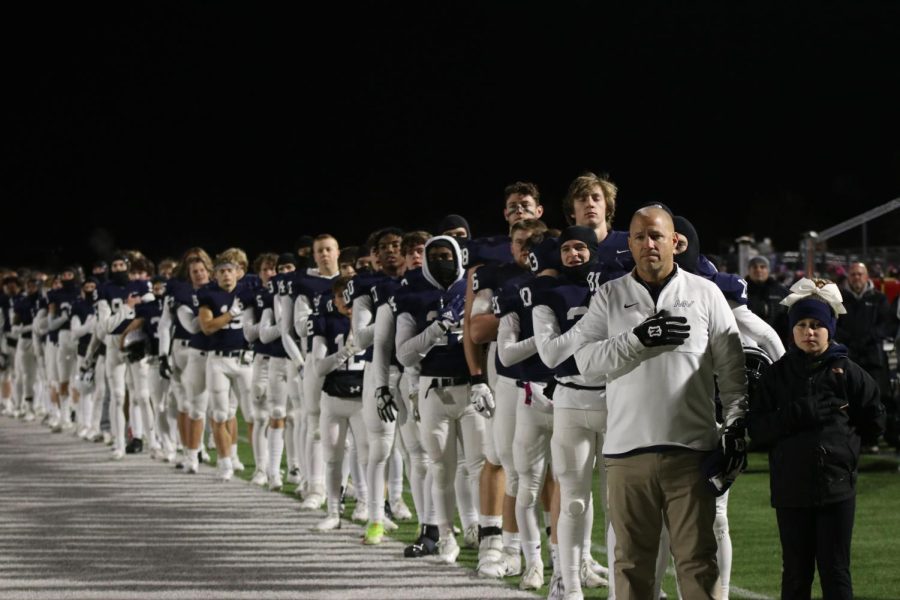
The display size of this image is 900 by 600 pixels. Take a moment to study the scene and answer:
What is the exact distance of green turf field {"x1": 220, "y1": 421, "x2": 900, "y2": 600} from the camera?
7282 mm

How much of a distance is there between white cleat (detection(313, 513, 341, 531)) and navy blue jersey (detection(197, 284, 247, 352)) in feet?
11.0

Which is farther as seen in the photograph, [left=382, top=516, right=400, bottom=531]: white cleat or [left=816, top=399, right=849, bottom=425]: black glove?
[left=382, top=516, right=400, bottom=531]: white cleat

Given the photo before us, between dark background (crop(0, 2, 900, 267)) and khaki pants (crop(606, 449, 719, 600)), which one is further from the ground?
dark background (crop(0, 2, 900, 267))

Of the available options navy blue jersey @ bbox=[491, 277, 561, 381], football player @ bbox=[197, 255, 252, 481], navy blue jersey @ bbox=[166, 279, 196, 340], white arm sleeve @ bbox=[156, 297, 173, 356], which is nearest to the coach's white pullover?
navy blue jersey @ bbox=[491, 277, 561, 381]

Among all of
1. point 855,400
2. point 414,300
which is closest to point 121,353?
point 414,300

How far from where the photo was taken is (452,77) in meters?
36.0

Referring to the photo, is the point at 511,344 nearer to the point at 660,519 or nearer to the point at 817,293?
the point at 817,293

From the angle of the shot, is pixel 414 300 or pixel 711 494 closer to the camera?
pixel 711 494

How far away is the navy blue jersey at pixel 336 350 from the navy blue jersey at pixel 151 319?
15.5ft

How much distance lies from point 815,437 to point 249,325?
302 inches

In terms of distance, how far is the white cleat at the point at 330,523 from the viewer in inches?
383

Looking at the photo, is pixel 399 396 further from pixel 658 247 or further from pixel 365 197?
pixel 365 197

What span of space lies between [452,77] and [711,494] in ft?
104

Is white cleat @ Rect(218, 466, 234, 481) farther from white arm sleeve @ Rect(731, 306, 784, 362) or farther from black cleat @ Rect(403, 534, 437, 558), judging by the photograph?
white arm sleeve @ Rect(731, 306, 784, 362)
